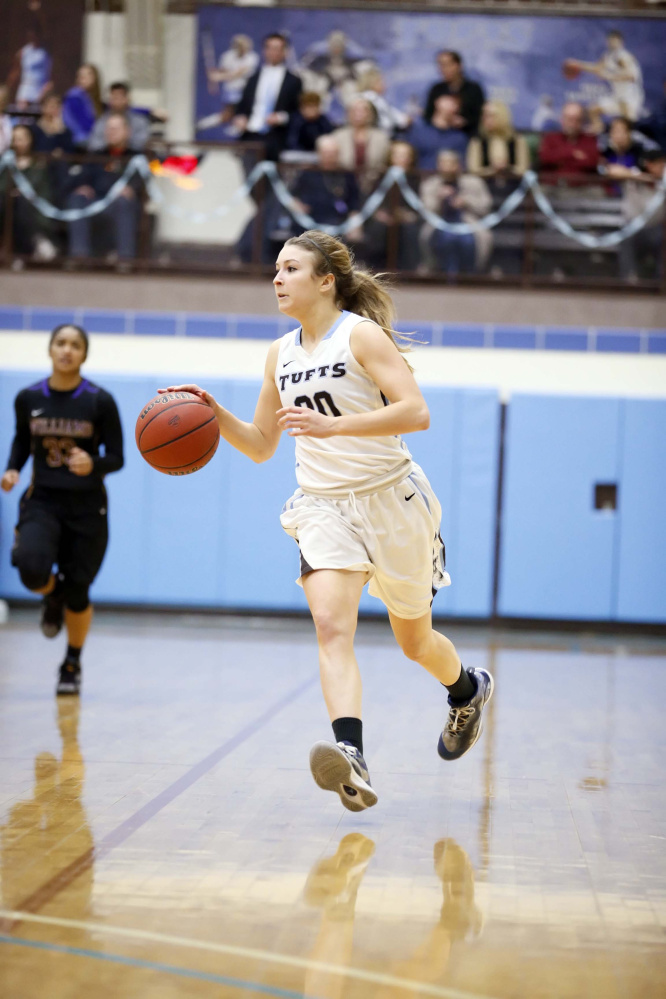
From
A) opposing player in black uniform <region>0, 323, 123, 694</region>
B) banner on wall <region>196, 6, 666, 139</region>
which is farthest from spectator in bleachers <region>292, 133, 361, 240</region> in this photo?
opposing player in black uniform <region>0, 323, 123, 694</region>

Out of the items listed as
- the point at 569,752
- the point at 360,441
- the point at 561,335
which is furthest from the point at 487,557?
the point at 360,441

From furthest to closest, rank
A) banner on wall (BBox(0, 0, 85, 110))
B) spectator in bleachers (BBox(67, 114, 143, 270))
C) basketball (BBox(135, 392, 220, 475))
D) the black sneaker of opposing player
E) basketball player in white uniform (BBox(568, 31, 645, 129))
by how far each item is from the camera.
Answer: banner on wall (BBox(0, 0, 85, 110))
basketball player in white uniform (BBox(568, 31, 645, 129))
spectator in bleachers (BBox(67, 114, 143, 270))
basketball (BBox(135, 392, 220, 475))
the black sneaker of opposing player

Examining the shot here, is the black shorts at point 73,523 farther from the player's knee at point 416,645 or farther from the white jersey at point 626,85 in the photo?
the white jersey at point 626,85

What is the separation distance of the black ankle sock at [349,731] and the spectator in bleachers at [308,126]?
7.68m

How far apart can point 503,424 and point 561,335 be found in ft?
3.19

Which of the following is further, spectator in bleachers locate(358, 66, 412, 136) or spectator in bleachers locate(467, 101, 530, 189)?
spectator in bleachers locate(358, 66, 412, 136)

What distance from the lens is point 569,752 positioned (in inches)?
177

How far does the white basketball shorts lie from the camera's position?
3273mm

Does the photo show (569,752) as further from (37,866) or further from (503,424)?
(503,424)

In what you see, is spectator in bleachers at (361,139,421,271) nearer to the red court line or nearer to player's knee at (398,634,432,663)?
the red court line

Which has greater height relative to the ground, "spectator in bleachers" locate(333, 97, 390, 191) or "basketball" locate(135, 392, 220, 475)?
"spectator in bleachers" locate(333, 97, 390, 191)

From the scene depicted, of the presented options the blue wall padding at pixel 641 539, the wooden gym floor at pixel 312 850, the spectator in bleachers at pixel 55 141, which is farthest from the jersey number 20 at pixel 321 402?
the spectator in bleachers at pixel 55 141

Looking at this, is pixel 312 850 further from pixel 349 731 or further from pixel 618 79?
pixel 618 79

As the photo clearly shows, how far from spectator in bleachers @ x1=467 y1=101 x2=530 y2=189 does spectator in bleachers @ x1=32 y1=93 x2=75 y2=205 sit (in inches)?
130
